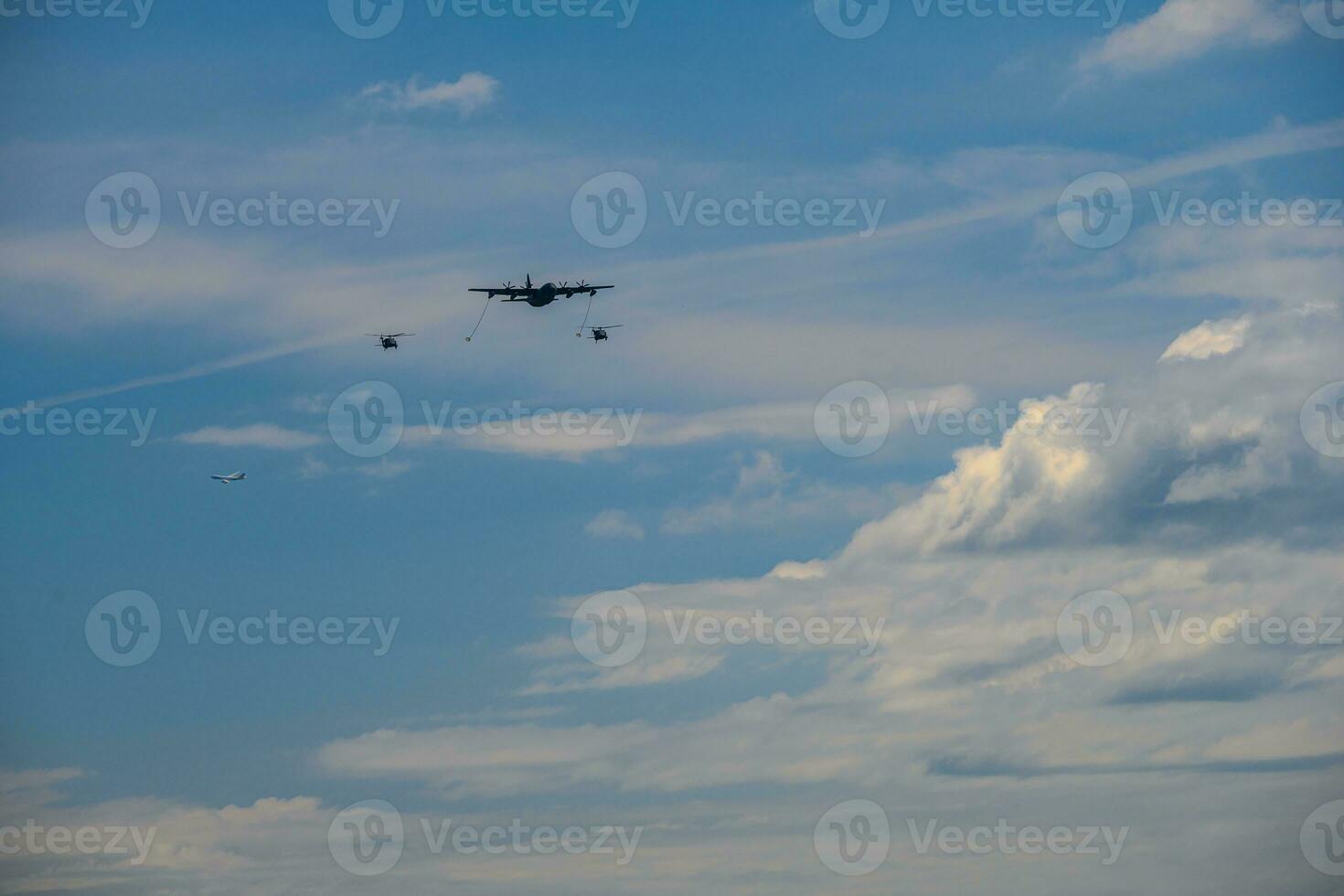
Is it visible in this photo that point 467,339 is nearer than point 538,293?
Yes

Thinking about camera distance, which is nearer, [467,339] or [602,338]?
[467,339]

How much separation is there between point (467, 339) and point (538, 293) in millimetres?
23724

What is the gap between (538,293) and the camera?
604 feet

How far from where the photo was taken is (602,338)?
187 m

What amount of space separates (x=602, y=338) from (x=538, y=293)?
Answer: 37.8 ft

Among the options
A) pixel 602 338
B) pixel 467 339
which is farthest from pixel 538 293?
pixel 467 339

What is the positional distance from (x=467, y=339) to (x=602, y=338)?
28864 millimetres

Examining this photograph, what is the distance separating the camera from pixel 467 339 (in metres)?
163

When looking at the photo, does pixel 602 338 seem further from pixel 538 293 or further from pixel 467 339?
pixel 467 339
